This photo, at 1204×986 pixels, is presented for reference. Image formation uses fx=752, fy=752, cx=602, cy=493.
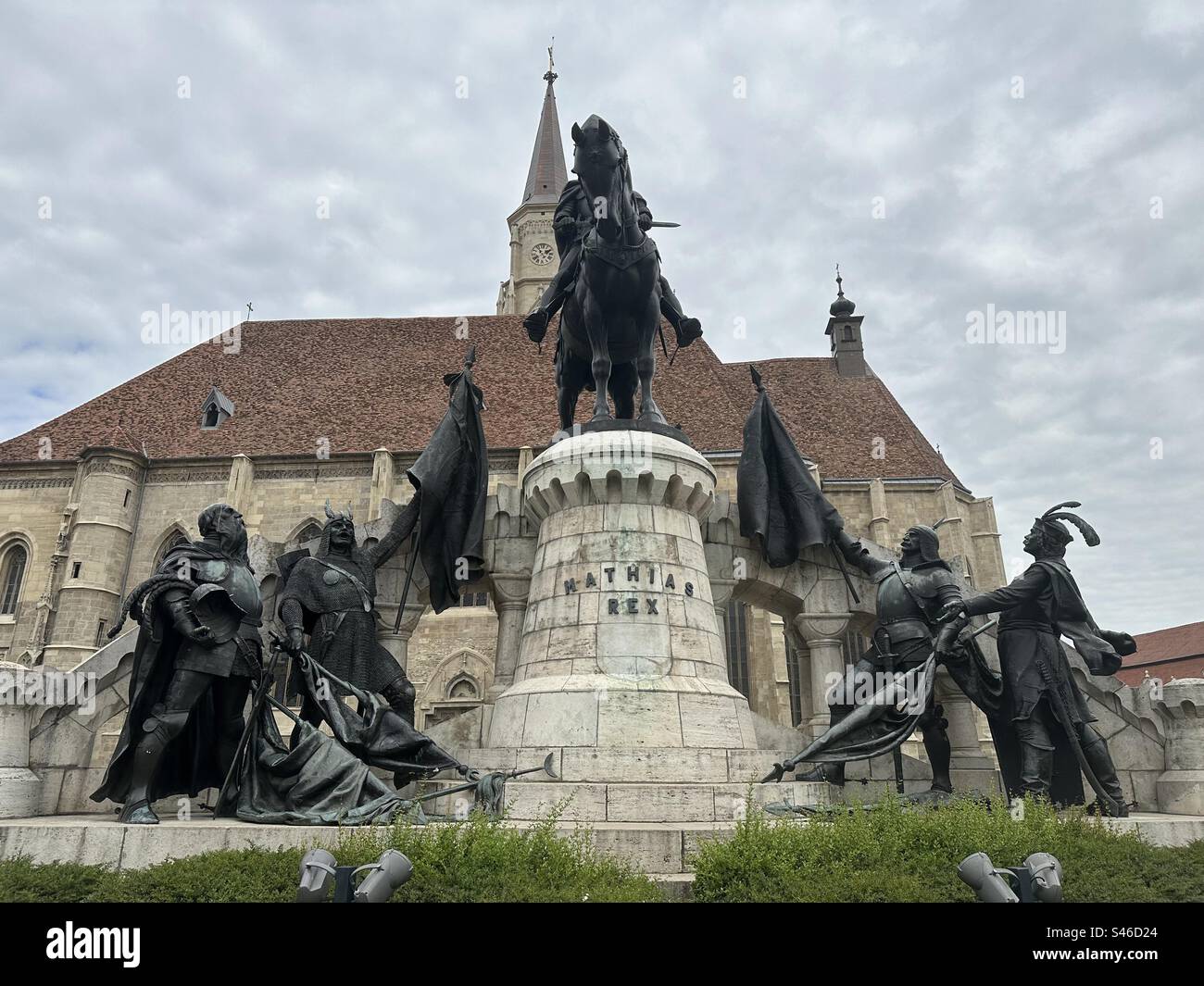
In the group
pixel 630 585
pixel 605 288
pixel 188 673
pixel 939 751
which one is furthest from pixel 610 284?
pixel 939 751

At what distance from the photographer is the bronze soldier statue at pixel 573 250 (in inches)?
383

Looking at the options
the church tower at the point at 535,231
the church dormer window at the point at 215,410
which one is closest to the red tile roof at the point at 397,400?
the church dormer window at the point at 215,410

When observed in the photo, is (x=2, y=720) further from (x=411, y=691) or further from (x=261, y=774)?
(x=411, y=691)

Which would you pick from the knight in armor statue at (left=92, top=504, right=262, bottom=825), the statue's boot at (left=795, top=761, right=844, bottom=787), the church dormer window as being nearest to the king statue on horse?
the statue's boot at (left=795, top=761, right=844, bottom=787)

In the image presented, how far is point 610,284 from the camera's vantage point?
940 cm

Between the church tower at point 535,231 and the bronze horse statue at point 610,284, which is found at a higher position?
the church tower at point 535,231

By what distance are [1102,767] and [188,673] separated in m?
8.54

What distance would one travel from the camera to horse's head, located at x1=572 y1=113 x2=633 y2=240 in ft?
28.6

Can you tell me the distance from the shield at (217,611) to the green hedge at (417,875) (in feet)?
7.78

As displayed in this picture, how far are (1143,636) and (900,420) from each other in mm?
34434

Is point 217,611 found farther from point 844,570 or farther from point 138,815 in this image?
point 844,570

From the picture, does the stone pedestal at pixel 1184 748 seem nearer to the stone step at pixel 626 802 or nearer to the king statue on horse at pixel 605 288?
the stone step at pixel 626 802
